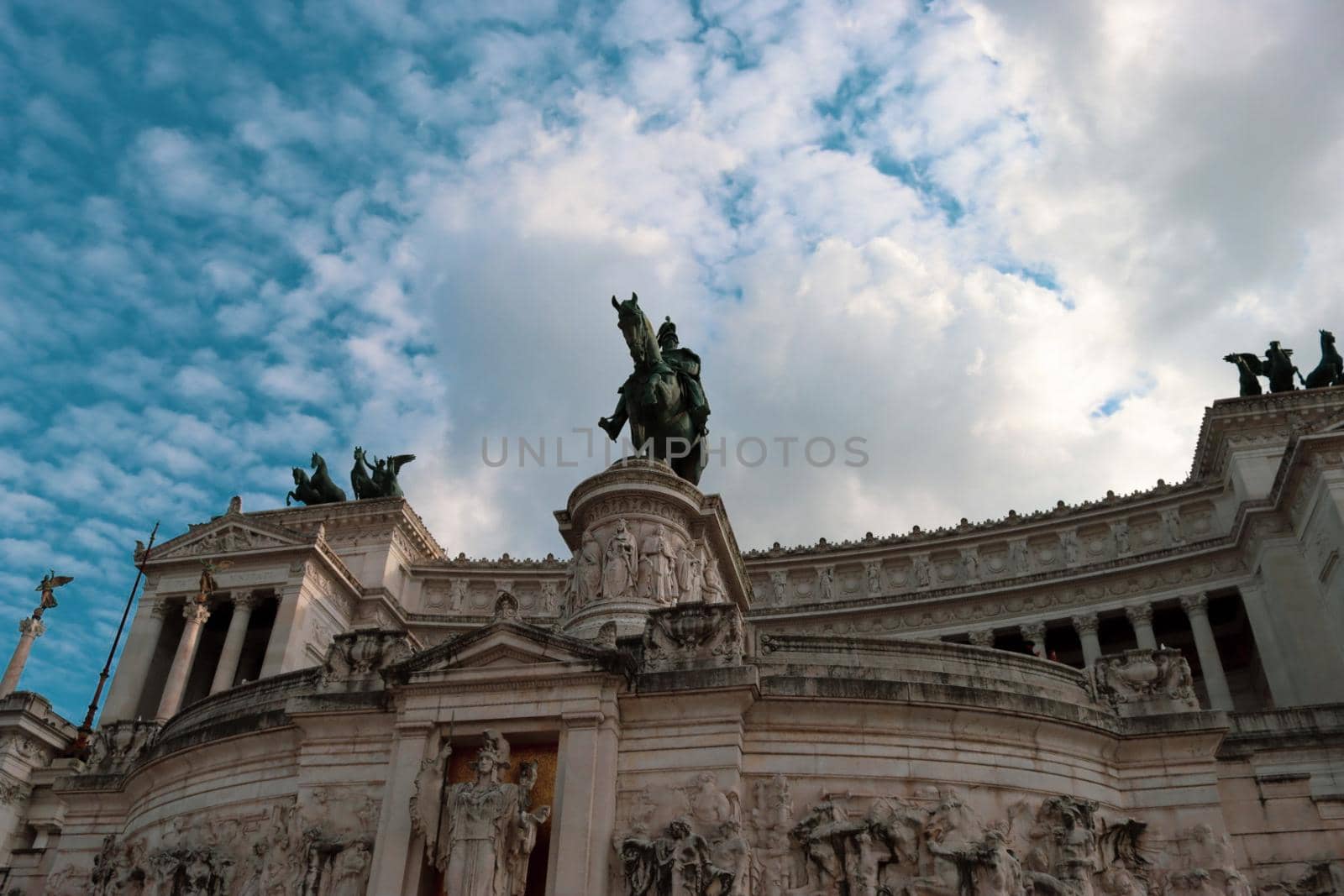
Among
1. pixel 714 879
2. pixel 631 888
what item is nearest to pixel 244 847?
pixel 631 888

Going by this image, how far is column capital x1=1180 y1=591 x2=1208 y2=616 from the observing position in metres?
46.8

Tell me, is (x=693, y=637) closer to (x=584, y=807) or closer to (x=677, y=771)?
(x=677, y=771)

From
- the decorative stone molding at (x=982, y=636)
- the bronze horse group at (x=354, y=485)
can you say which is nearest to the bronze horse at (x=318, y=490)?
the bronze horse group at (x=354, y=485)

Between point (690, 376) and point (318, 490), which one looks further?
point (318, 490)

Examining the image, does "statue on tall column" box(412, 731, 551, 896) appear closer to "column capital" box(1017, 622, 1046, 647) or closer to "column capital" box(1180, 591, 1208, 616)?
"column capital" box(1017, 622, 1046, 647)

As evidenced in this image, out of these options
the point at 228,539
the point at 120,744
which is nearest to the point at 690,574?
the point at 120,744

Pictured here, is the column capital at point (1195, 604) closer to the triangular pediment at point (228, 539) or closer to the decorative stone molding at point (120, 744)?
the triangular pediment at point (228, 539)

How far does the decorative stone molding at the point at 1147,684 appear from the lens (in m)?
17.1

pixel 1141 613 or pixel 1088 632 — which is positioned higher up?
pixel 1141 613

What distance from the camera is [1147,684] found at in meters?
17.4

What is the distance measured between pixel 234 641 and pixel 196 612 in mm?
2244

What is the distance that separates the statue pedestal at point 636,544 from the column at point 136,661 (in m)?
34.9

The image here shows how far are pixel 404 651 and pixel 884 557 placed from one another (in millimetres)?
41484

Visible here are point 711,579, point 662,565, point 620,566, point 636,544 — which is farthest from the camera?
point 711,579
